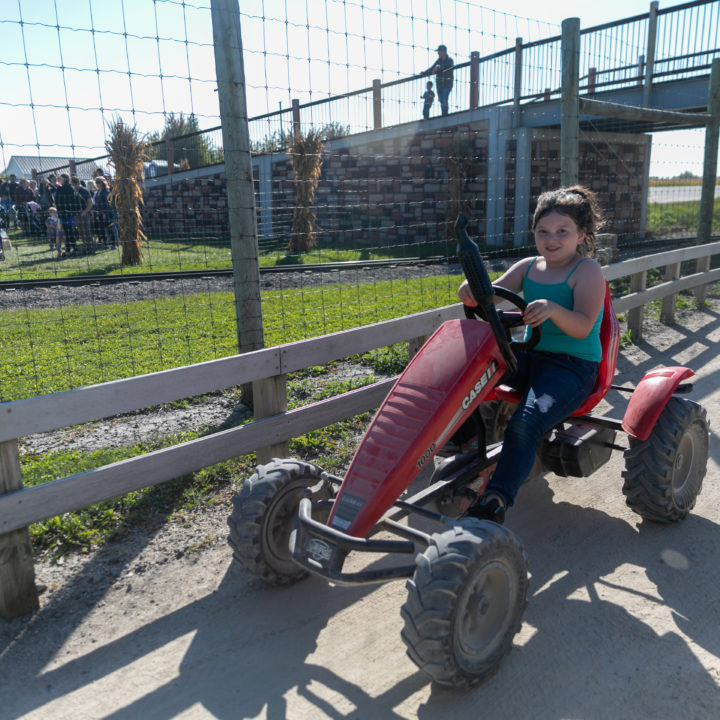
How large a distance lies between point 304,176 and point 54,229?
18.9ft

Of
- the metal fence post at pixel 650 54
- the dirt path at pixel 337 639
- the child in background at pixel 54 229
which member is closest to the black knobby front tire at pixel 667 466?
the dirt path at pixel 337 639

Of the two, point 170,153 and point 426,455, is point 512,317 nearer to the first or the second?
point 426,455

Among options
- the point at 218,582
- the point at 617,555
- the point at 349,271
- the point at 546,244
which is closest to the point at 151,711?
the point at 218,582

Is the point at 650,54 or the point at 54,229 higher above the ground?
the point at 650,54

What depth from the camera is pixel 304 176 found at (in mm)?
12875

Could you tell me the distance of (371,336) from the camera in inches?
168

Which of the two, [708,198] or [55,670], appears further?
[708,198]

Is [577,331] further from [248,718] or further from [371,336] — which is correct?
[248,718]

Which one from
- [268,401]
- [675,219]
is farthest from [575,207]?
[675,219]

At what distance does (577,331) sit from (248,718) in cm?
201

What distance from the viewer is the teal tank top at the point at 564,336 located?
3250 mm

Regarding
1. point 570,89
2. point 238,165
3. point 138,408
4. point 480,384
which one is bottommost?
point 138,408

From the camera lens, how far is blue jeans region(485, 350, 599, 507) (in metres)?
2.92

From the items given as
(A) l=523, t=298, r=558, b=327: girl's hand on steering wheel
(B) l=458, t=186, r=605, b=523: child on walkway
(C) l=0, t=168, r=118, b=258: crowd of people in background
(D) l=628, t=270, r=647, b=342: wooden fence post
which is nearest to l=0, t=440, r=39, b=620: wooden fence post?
(B) l=458, t=186, r=605, b=523: child on walkway
